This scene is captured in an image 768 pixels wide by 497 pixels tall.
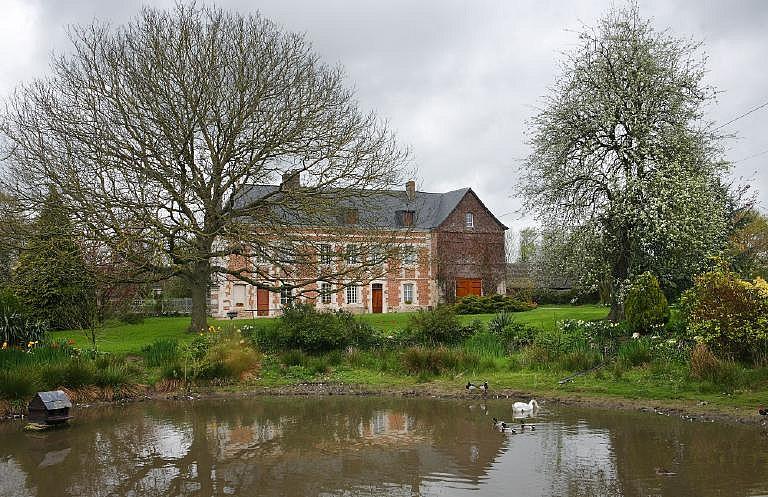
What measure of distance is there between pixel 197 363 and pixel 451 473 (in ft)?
31.1

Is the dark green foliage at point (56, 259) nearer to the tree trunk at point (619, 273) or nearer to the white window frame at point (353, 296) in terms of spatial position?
the tree trunk at point (619, 273)

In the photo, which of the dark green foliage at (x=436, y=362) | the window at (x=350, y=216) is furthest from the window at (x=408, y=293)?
the dark green foliage at (x=436, y=362)

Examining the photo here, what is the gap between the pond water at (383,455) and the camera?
7526 millimetres

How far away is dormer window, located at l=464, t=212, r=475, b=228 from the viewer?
41.3 meters

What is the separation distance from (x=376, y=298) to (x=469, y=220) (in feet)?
24.7

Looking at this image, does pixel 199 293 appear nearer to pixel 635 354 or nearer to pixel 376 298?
pixel 635 354

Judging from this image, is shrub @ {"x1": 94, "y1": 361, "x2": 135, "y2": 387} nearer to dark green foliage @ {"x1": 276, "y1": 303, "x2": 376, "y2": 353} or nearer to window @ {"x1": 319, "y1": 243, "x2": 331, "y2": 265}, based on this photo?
dark green foliage @ {"x1": 276, "y1": 303, "x2": 376, "y2": 353}

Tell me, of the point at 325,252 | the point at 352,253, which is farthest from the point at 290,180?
the point at 352,253

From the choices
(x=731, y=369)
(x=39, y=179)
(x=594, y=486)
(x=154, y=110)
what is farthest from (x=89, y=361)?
(x=731, y=369)

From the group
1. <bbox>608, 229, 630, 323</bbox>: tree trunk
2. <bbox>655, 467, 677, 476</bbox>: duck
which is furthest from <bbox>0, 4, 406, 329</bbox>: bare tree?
<bbox>655, 467, 677, 476</bbox>: duck

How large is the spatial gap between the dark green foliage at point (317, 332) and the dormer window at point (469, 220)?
22876 millimetres

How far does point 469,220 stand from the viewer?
136 ft

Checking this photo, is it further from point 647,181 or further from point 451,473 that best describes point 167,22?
point 451,473

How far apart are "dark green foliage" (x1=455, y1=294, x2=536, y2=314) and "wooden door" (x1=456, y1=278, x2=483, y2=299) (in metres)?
5.24
